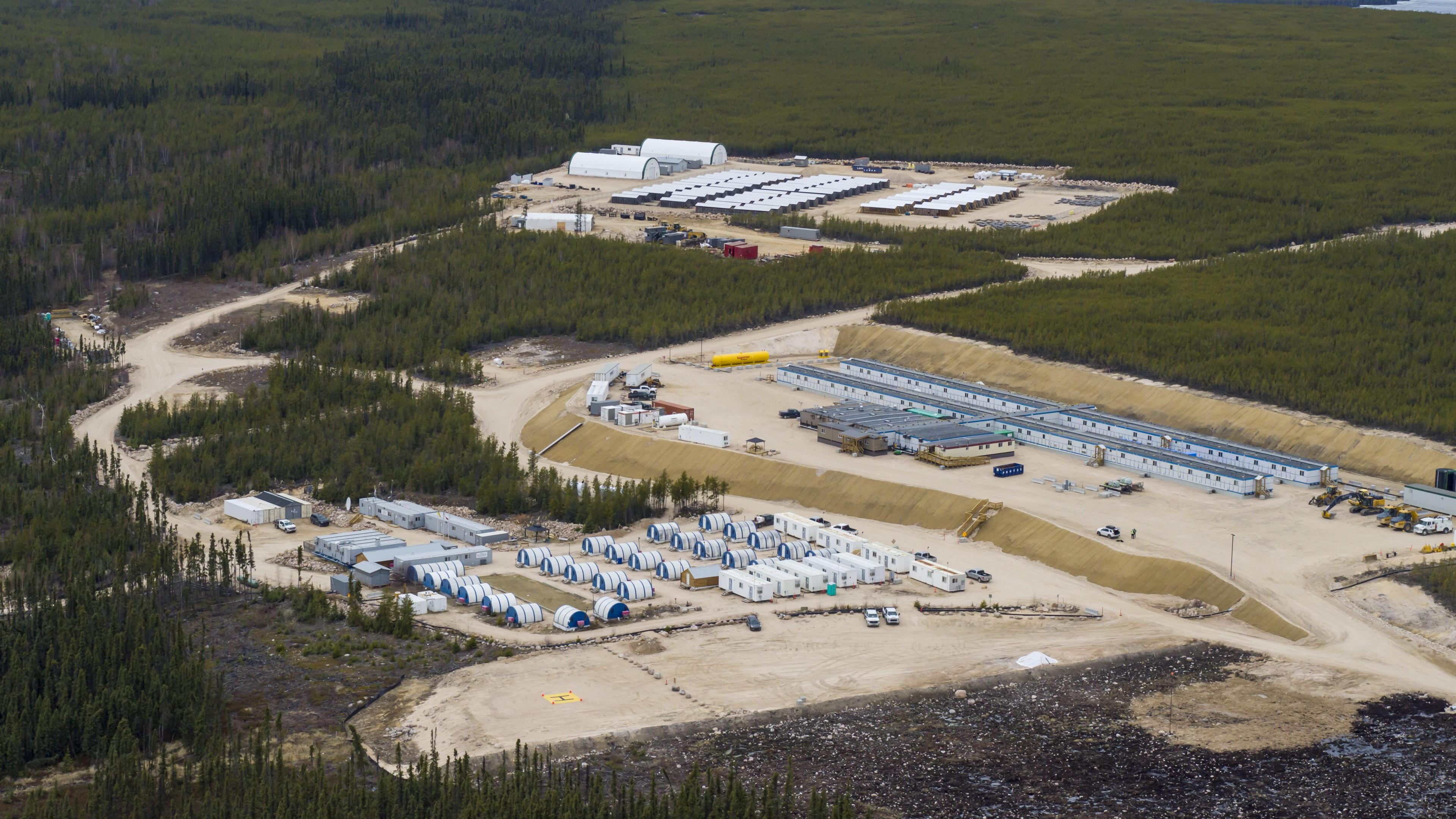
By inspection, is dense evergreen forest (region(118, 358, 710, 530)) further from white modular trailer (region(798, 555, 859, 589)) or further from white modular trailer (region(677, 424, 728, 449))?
white modular trailer (region(798, 555, 859, 589))

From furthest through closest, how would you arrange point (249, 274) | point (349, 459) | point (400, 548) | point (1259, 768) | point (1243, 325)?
1. point (249, 274)
2. point (1243, 325)
3. point (349, 459)
4. point (400, 548)
5. point (1259, 768)

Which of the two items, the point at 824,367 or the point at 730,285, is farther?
the point at 730,285

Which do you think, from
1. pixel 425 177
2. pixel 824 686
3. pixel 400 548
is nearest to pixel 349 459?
pixel 400 548

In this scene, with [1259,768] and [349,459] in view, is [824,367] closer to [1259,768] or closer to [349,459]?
[349,459]

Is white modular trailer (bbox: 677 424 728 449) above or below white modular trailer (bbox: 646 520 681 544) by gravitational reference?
above

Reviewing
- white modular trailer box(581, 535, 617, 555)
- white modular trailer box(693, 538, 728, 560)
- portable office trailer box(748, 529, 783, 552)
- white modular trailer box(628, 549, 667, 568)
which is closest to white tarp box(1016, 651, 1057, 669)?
portable office trailer box(748, 529, 783, 552)

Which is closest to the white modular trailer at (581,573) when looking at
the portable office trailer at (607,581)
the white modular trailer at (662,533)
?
the portable office trailer at (607,581)
